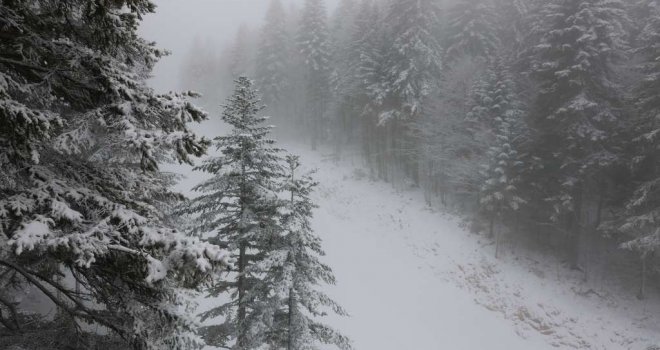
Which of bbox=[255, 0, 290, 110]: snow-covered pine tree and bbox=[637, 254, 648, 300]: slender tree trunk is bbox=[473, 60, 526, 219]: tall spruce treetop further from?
bbox=[255, 0, 290, 110]: snow-covered pine tree

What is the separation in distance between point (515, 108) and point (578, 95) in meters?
4.48

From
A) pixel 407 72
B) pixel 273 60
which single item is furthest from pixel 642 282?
pixel 273 60

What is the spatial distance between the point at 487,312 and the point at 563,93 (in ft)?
49.0

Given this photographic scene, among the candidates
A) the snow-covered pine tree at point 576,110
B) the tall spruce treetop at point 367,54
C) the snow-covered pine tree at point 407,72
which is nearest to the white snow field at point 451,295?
the snow-covered pine tree at point 576,110

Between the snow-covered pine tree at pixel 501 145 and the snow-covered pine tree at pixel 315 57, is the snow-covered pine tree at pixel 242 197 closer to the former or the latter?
the snow-covered pine tree at pixel 501 145

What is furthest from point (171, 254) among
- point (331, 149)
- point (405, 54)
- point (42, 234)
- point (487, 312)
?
point (331, 149)

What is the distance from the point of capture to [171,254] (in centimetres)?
366

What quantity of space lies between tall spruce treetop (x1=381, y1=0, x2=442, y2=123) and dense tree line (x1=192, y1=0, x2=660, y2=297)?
0.12 metres

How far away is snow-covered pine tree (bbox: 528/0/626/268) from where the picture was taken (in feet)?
76.6

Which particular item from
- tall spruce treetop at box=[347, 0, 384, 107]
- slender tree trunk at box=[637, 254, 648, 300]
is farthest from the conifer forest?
tall spruce treetop at box=[347, 0, 384, 107]

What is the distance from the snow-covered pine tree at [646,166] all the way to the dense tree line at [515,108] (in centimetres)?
8

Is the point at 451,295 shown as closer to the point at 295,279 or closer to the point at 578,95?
the point at 578,95

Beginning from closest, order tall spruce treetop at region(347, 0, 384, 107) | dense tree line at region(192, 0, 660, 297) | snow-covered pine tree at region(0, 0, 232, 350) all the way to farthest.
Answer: snow-covered pine tree at region(0, 0, 232, 350) → dense tree line at region(192, 0, 660, 297) → tall spruce treetop at region(347, 0, 384, 107)

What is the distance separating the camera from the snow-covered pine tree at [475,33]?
3503cm
